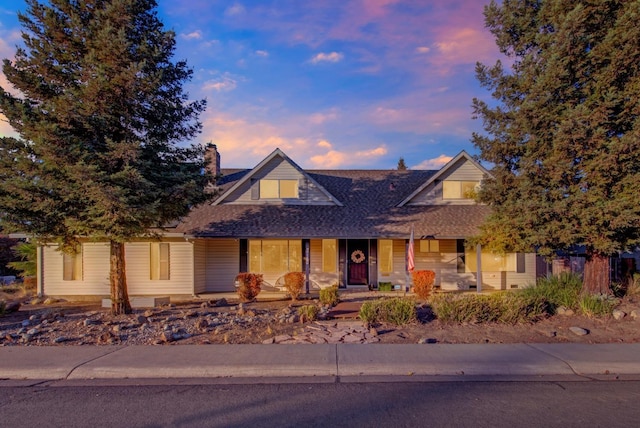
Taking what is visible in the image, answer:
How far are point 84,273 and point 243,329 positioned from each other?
10211mm

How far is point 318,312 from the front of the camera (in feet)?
34.4

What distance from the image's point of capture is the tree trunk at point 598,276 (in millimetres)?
10703

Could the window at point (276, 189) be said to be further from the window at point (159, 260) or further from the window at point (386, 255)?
the window at point (159, 260)

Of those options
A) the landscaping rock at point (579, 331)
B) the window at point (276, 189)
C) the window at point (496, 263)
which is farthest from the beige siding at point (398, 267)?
the landscaping rock at point (579, 331)

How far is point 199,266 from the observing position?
1614 cm

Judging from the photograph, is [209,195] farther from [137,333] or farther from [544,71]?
[544,71]

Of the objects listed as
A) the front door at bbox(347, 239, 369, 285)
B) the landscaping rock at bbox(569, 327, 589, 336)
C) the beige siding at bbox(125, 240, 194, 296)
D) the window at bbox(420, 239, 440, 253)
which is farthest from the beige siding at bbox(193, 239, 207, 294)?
the landscaping rock at bbox(569, 327, 589, 336)

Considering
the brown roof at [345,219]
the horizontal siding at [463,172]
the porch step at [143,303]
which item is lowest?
the porch step at [143,303]

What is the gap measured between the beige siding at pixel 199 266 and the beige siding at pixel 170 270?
174mm

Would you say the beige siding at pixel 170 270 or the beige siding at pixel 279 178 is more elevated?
the beige siding at pixel 279 178

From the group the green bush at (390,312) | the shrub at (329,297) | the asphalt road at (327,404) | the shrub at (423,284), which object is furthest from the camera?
the shrub at (423,284)

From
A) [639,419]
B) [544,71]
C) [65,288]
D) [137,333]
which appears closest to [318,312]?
[137,333]

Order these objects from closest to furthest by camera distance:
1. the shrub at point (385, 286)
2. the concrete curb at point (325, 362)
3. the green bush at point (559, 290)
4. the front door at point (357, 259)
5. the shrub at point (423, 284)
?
the concrete curb at point (325, 362) → the green bush at point (559, 290) → the shrub at point (423, 284) → the shrub at point (385, 286) → the front door at point (357, 259)

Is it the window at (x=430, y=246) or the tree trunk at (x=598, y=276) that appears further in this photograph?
the window at (x=430, y=246)
